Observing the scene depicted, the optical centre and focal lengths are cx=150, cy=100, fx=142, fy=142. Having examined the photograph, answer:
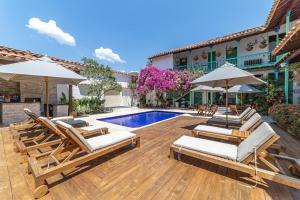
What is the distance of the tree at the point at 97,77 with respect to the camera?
40.2ft

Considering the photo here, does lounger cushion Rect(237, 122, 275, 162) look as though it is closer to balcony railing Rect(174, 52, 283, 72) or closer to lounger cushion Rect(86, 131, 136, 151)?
lounger cushion Rect(86, 131, 136, 151)

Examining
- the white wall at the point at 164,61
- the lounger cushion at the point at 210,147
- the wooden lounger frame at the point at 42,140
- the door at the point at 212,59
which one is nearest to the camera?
the lounger cushion at the point at 210,147

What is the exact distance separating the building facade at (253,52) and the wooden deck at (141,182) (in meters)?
9.11

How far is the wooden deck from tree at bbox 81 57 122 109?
9.33 metres

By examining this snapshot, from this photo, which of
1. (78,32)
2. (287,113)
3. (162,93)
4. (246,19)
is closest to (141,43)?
(78,32)

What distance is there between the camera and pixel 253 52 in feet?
49.8

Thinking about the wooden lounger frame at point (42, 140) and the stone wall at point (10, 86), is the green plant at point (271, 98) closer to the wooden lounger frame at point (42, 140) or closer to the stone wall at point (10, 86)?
the wooden lounger frame at point (42, 140)

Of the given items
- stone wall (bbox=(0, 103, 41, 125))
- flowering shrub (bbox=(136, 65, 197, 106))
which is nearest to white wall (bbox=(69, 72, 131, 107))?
flowering shrub (bbox=(136, 65, 197, 106))

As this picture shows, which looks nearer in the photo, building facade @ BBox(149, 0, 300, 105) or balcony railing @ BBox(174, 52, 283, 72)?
building facade @ BBox(149, 0, 300, 105)

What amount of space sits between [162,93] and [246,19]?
1241cm

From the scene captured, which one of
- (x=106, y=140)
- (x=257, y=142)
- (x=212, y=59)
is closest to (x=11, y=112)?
(x=106, y=140)

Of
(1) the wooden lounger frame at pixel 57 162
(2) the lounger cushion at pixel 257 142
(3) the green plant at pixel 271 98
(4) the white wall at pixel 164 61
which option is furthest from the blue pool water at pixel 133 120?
(4) the white wall at pixel 164 61

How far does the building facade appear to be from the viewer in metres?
10.2

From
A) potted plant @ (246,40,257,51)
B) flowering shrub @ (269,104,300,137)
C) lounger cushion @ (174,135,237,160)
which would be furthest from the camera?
potted plant @ (246,40,257,51)
